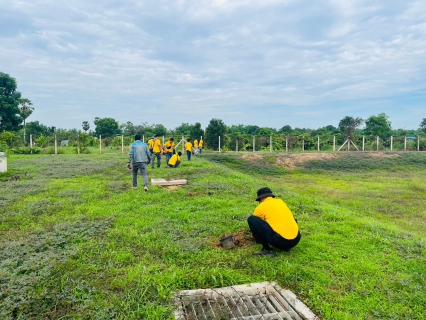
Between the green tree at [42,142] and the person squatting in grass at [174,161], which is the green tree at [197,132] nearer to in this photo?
the green tree at [42,142]

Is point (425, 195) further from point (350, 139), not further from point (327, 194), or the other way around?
point (350, 139)

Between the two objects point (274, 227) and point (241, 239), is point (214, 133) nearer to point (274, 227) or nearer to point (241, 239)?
point (241, 239)

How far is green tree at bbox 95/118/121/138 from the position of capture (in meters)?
46.5

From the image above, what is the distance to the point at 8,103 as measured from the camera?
26484 millimetres

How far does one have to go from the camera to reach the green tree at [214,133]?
29.9 metres

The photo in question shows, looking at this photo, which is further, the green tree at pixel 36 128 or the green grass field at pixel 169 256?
the green tree at pixel 36 128

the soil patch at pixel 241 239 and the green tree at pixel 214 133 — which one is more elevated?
the green tree at pixel 214 133

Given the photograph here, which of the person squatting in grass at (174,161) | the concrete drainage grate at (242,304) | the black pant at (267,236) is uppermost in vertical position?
the person squatting in grass at (174,161)

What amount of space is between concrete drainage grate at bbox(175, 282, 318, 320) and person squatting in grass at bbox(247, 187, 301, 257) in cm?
81

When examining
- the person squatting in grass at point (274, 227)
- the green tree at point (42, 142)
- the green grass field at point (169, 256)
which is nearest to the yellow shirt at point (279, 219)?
the person squatting in grass at point (274, 227)

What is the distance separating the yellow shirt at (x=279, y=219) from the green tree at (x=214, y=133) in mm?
25532

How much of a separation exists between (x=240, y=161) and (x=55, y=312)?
19.4 meters

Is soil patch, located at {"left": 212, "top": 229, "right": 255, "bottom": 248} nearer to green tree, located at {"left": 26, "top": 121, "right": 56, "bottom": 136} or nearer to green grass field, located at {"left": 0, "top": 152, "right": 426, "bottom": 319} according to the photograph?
green grass field, located at {"left": 0, "top": 152, "right": 426, "bottom": 319}

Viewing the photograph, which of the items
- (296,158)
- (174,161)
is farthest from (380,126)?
(174,161)
